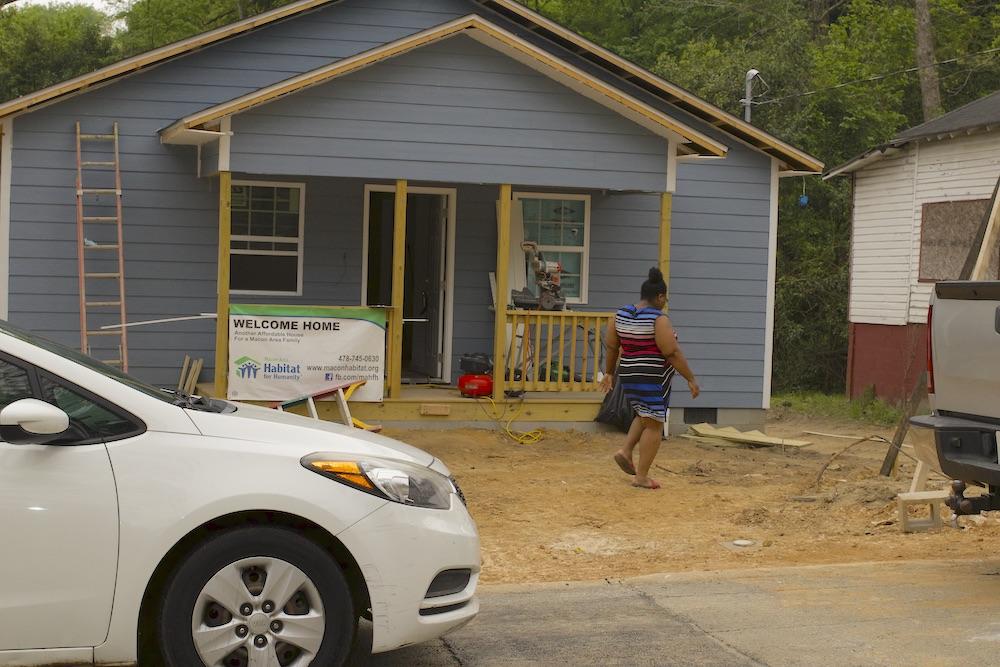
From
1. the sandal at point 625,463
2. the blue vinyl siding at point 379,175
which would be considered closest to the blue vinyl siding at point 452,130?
the blue vinyl siding at point 379,175

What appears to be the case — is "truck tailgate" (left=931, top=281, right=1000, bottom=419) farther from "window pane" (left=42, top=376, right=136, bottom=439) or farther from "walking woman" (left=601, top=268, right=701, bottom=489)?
"window pane" (left=42, top=376, right=136, bottom=439)

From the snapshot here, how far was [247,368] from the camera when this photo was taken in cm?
1310

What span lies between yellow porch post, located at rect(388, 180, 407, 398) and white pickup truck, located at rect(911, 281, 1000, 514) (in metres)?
7.12

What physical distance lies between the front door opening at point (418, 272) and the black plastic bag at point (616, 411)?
6.91 feet

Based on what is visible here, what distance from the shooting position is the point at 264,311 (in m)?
13.1

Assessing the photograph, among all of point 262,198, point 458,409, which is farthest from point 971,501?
point 262,198

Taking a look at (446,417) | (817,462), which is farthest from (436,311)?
(817,462)

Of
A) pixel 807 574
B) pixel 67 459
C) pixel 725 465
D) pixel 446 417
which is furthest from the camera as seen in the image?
pixel 446 417

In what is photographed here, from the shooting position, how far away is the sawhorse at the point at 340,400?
1295 cm

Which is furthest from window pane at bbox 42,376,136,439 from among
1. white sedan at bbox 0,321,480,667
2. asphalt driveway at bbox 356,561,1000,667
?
asphalt driveway at bbox 356,561,1000,667

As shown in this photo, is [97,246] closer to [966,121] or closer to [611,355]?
[611,355]

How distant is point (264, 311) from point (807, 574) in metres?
7.27

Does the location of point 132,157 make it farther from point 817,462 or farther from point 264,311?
point 817,462

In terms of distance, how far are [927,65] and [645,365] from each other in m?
22.3
